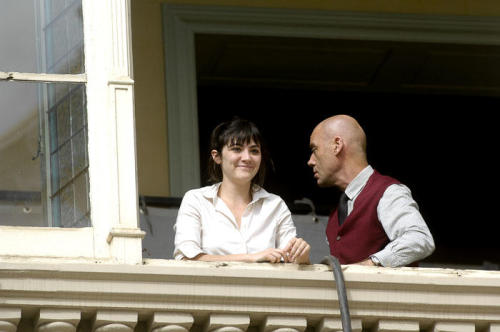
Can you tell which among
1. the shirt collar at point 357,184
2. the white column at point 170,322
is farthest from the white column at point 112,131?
the shirt collar at point 357,184

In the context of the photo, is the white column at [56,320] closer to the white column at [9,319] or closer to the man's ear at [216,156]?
the white column at [9,319]

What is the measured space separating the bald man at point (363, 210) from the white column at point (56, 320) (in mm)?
1475

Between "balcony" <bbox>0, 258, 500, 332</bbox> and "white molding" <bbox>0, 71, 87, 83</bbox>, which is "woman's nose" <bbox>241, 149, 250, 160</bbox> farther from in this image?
"white molding" <bbox>0, 71, 87, 83</bbox>

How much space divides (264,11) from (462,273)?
4.44 meters

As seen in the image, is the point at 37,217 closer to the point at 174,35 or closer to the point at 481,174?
the point at 174,35

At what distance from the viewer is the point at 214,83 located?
15.6 m

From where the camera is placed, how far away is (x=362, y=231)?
1098 centimetres

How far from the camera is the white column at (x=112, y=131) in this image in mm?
10281

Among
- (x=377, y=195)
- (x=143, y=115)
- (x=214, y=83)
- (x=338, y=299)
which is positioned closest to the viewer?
(x=338, y=299)

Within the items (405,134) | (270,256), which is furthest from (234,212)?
(405,134)

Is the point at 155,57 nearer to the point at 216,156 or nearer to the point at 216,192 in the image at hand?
the point at 216,156

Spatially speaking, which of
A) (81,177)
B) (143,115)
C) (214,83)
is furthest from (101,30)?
(214,83)

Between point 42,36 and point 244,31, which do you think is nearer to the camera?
point 42,36

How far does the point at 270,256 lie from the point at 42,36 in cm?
156
